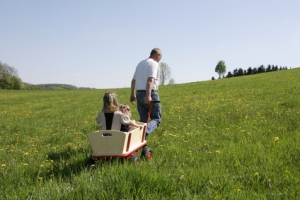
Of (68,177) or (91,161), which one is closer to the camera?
(68,177)

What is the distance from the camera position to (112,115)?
480 cm

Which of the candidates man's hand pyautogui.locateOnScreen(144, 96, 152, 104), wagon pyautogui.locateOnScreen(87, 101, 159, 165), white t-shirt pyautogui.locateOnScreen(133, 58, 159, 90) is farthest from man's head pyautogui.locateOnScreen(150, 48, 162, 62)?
wagon pyautogui.locateOnScreen(87, 101, 159, 165)

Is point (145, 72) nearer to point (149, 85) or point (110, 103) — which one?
point (149, 85)

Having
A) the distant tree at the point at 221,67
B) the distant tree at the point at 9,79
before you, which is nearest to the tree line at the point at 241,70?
the distant tree at the point at 221,67

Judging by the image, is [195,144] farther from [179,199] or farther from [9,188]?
[9,188]

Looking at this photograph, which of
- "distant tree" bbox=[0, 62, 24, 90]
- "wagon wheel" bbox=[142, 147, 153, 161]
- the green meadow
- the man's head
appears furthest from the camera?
"distant tree" bbox=[0, 62, 24, 90]

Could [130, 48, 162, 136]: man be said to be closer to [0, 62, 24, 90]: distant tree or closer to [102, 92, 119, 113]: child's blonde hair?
[102, 92, 119, 113]: child's blonde hair

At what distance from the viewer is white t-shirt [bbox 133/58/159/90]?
5.54 meters

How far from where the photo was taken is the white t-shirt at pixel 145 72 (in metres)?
5.54

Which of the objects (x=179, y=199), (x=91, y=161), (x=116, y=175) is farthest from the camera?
(x=91, y=161)

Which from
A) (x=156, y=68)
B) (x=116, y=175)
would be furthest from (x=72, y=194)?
(x=156, y=68)

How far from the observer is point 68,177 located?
3.82 m

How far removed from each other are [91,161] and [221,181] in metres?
2.00

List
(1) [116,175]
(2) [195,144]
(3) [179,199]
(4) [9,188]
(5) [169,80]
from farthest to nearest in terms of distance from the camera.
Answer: (5) [169,80] → (2) [195,144] → (4) [9,188] → (1) [116,175] → (3) [179,199]
